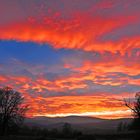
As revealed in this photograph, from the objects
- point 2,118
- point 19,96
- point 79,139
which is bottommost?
point 79,139

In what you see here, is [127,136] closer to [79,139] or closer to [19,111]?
[79,139]

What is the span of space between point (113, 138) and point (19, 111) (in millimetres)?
35572

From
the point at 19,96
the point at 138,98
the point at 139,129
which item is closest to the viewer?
the point at 139,129


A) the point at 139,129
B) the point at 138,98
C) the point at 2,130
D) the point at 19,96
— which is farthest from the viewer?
the point at 19,96

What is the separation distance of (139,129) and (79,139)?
37.1ft

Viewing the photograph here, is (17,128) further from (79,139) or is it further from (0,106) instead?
(79,139)

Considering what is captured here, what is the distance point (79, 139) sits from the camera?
6725 centimetres

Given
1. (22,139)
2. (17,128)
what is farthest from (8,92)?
(22,139)

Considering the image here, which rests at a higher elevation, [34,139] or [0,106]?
[0,106]

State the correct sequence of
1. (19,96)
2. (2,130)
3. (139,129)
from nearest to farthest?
(139,129) < (2,130) < (19,96)

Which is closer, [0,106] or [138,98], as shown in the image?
[138,98]

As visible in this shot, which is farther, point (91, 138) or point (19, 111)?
point (19, 111)

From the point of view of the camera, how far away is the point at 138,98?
70.8 meters

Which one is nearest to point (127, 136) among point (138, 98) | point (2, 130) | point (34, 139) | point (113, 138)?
point (113, 138)
